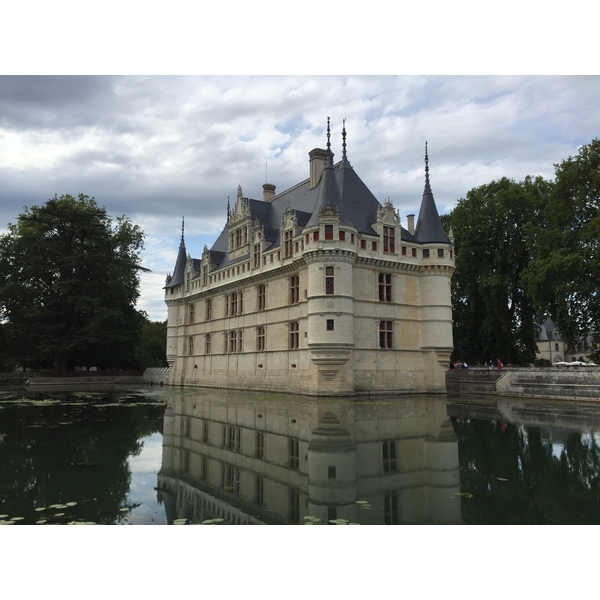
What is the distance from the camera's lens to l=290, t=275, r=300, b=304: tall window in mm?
28453

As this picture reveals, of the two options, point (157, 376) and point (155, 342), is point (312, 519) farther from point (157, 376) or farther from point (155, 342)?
point (155, 342)

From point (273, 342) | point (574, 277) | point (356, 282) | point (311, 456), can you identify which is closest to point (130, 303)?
point (273, 342)

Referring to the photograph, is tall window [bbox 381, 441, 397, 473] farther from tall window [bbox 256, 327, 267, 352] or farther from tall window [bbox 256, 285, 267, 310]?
tall window [bbox 256, 285, 267, 310]

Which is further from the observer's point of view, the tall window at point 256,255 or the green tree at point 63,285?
the green tree at point 63,285

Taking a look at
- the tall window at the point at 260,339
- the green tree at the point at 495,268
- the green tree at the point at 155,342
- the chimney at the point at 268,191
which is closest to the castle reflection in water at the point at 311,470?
the tall window at the point at 260,339

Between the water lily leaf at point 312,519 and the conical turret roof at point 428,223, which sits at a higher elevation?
the conical turret roof at point 428,223

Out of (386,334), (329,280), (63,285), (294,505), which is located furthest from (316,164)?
(294,505)

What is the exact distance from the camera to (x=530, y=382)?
1011 inches

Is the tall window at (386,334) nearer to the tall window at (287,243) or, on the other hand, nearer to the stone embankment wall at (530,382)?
the stone embankment wall at (530,382)

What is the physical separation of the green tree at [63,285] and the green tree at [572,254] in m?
29.6

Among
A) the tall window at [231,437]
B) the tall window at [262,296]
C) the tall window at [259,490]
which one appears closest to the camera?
the tall window at [259,490]

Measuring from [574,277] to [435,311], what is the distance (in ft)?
23.6

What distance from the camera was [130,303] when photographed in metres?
47.0

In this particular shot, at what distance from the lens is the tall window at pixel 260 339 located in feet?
102
